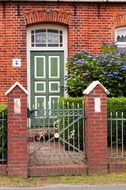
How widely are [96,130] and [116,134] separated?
3.06 feet

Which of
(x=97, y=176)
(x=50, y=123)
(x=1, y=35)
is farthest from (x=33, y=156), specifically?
(x=1, y=35)

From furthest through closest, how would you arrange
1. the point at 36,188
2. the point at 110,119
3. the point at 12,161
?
the point at 110,119 < the point at 12,161 < the point at 36,188

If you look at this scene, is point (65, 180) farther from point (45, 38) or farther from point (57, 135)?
point (45, 38)

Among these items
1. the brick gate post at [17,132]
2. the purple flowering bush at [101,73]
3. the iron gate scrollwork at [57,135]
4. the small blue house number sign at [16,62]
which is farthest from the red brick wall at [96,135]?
the small blue house number sign at [16,62]

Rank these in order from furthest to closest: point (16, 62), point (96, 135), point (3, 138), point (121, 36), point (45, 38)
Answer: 1. point (121, 36)
2. point (45, 38)
3. point (16, 62)
4. point (96, 135)
5. point (3, 138)

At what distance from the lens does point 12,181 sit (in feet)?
32.3

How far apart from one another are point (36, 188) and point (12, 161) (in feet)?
3.52

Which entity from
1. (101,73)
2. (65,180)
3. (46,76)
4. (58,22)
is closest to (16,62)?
(46,76)

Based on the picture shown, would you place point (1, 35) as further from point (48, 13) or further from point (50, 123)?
point (50, 123)

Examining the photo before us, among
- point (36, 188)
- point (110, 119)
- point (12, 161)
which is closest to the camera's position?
point (36, 188)

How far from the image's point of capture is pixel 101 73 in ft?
44.8

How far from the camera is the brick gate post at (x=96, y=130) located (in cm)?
1048

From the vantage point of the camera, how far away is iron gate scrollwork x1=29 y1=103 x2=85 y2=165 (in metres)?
10.7

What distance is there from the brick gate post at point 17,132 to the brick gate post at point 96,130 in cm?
126
